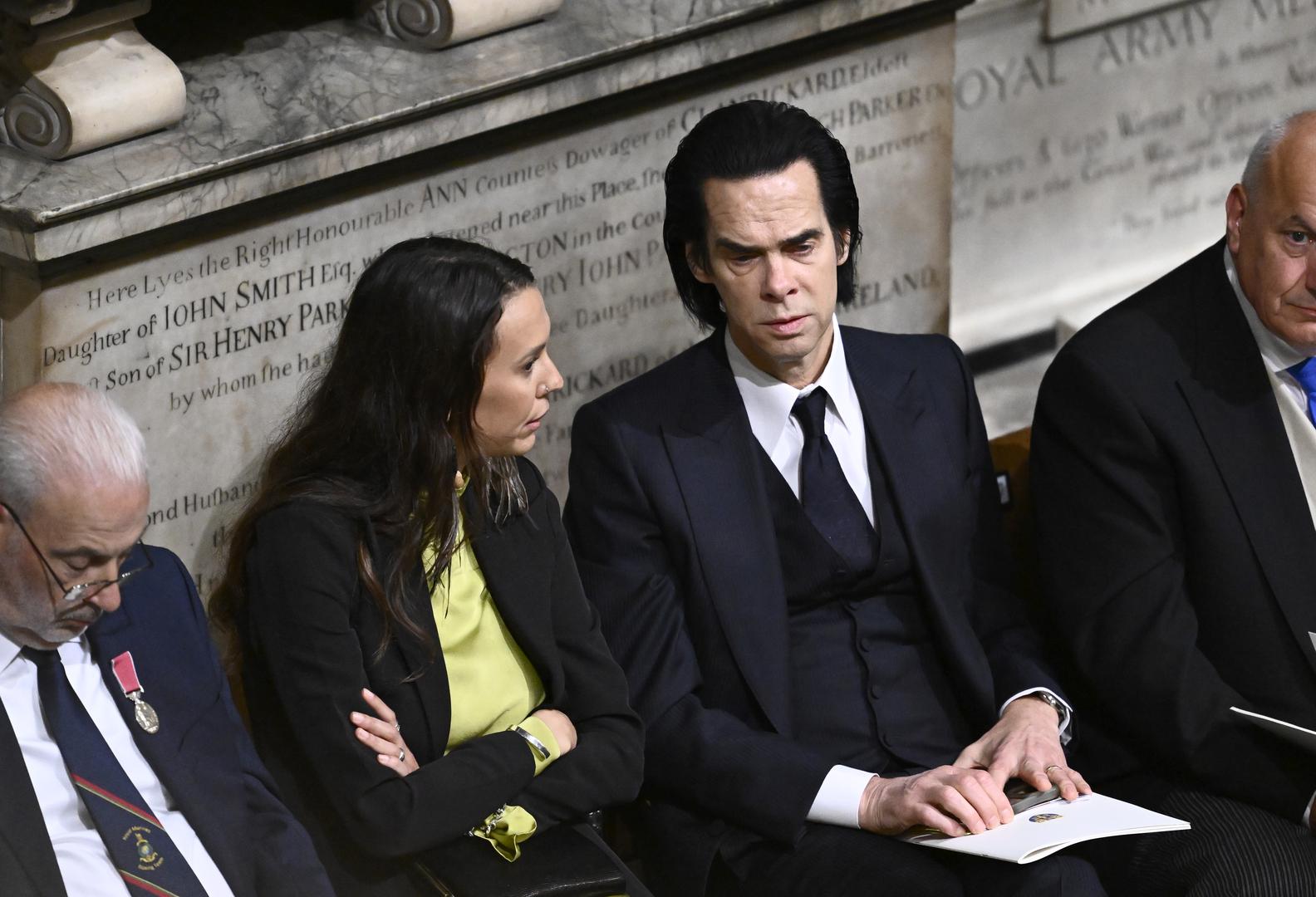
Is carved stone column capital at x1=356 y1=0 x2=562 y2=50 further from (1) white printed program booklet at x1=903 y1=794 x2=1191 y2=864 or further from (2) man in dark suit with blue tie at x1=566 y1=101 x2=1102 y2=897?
(1) white printed program booklet at x1=903 y1=794 x2=1191 y2=864

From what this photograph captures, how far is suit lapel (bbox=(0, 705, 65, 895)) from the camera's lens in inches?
110

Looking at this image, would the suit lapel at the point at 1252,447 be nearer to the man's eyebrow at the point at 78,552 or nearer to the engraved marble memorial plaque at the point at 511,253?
the engraved marble memorial plaque at the point at 511,253

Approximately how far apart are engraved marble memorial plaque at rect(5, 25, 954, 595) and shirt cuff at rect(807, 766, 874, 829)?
4.53 feet

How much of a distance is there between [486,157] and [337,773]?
1.68 meters

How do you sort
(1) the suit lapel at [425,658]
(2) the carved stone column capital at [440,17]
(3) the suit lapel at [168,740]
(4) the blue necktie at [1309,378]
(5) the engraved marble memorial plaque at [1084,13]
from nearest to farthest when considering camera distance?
(3) the suit lapel at [168,740], (1) the suit lapel at [425,658], (4) the blue necktie at [1309,378], (2) the carved stone column capital at [440,17], (5) the engraved marble memorial plaque at [1084,13]

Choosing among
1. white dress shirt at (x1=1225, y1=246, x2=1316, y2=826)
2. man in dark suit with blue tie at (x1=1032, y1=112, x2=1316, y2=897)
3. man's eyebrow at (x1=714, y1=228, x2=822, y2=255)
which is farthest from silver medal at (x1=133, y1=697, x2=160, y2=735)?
white dress shirt at (x1=1225, y1=246, x2=1316, y2=826)

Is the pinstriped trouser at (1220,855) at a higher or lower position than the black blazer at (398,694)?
lower

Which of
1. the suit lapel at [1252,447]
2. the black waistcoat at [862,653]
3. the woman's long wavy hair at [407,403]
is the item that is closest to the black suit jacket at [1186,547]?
the suit lapel at [1252,447]

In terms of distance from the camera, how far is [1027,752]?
359 cm

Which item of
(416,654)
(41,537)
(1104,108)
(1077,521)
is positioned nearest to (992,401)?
(1104,108)

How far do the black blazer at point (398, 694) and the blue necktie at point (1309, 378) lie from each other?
149 cm

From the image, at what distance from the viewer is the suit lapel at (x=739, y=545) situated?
369 centimetres

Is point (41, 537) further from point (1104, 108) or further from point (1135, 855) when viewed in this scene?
point (1104, 108)

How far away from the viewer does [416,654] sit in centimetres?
333
